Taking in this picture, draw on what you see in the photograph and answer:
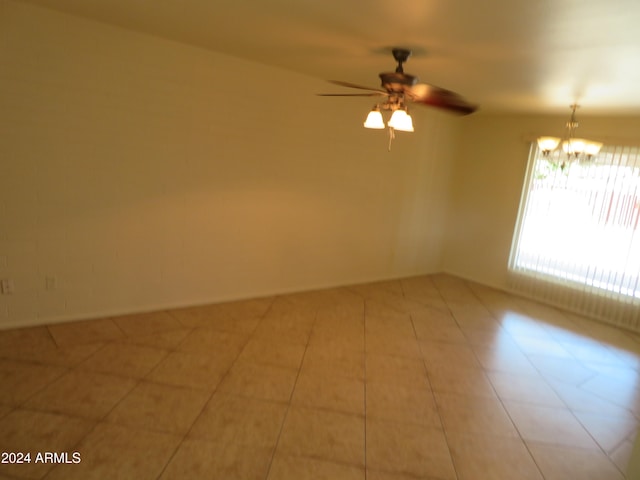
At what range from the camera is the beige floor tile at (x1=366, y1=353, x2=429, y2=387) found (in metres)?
2.96

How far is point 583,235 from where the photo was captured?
185 inches

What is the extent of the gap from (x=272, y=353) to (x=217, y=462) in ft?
3.96

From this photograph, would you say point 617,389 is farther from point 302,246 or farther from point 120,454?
point 120,454

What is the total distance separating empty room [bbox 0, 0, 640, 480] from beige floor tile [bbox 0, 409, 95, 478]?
1cm

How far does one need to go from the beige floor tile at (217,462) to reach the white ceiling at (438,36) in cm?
248

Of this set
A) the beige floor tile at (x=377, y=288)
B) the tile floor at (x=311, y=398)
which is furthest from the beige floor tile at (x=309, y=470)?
the beige floor tile at (x=377, y=288)

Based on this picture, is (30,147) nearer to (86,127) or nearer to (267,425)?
(86,127)

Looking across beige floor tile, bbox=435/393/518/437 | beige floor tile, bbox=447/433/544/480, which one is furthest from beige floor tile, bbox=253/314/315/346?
beige floor tile, bbox=447/433/544/480

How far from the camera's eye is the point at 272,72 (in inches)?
154

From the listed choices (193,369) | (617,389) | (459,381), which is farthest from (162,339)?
(617,389)

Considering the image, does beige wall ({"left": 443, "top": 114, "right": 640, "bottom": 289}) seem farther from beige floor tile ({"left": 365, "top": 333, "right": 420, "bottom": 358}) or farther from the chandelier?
beige floor tile ({"left": 365, "top": 333, "right": 420, "bottom": 358})

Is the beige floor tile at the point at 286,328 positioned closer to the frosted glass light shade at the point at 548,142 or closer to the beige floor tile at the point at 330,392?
the beige floor tile at the point at 330,392

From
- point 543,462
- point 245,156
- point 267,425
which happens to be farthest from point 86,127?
point 543,462

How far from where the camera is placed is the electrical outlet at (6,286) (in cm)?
302
